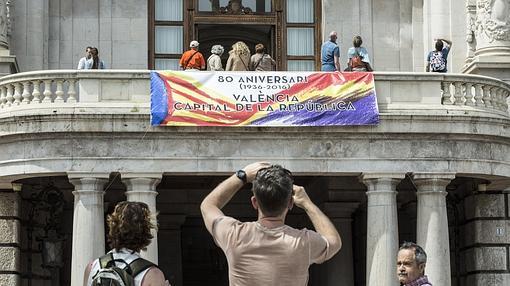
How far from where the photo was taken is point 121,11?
1341 inches

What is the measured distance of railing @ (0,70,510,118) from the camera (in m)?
28.2

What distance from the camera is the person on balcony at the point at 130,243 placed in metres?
9.38

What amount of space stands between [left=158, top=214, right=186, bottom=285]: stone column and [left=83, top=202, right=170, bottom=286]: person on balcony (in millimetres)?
25250

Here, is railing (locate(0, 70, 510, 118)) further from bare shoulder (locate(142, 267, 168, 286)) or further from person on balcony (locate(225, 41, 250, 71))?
bare shoulder (locate(142, 267, 168, 286))

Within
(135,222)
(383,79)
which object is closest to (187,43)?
(383,79)

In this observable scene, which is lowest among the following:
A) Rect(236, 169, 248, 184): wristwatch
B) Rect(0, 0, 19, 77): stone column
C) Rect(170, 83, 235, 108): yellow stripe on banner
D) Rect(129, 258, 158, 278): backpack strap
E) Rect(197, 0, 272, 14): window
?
Rect(129, 258, 158, 278): backpack strap

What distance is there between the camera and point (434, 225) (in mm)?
28203

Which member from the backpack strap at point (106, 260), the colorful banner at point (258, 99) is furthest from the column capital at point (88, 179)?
the backpack strap at point (106, 260)

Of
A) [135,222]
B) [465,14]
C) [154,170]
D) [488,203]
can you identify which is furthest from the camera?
[465,14]

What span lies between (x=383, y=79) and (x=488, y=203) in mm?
4770

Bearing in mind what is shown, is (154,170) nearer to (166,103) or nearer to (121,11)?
(166,103)

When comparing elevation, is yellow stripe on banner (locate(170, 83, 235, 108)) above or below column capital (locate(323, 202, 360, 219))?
above

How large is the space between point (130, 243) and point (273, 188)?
1.73 meters

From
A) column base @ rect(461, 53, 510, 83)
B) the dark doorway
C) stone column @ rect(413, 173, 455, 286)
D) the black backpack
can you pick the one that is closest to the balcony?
stone column @ rect(413, 173, 455, 286)
